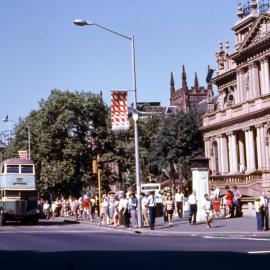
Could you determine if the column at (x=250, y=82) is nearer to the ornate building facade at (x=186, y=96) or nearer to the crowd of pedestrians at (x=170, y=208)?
the crowd of pedestrians at (x=170, y=208)

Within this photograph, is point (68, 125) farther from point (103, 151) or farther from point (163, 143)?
point (163, 143)

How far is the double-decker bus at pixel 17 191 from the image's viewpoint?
4047cm

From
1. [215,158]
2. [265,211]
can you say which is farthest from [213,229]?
[215,158]

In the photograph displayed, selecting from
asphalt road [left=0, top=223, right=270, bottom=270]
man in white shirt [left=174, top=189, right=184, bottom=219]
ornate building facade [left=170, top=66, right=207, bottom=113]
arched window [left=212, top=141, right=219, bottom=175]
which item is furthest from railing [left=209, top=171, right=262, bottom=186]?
ornate building facade [left=170, top=66, right=207, bottom=113]

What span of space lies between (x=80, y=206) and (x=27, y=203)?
796 centimetres

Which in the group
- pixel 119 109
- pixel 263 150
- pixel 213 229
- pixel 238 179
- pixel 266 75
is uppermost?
pixel 266 75

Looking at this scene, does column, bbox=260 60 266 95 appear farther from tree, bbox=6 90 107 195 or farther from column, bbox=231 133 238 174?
tree, bbox=6 90 107 195

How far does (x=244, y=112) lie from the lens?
2212 inches

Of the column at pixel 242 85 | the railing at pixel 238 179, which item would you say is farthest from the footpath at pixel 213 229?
the column at pixel 242 85

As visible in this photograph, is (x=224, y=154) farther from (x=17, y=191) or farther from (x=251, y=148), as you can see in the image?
(x=17, y=191)

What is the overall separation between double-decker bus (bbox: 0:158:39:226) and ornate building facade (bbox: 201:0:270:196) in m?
16.4

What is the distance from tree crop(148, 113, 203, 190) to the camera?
241 feet

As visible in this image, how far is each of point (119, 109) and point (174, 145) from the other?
140ft
